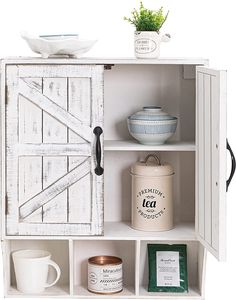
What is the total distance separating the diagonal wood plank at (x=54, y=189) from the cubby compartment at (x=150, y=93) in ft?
1.30

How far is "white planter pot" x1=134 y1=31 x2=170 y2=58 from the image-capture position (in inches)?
211

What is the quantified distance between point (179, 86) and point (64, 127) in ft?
2.27

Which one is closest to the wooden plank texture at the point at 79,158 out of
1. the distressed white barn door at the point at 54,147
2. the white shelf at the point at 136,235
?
the distressed white barn door at the point at 54,147

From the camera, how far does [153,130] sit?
542 centimetres

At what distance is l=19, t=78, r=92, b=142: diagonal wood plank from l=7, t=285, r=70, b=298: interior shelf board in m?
0.80

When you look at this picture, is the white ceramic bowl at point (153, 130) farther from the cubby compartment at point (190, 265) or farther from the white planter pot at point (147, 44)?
the cubby compartment at point (190, 265)

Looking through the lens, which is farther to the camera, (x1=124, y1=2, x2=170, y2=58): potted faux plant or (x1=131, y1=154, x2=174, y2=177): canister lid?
(x1=131, y1=154, x2=174, y2=177): canister lid

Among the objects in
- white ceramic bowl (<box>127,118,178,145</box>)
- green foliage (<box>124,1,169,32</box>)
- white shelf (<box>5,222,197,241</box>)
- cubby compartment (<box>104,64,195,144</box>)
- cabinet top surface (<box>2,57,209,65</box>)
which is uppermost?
green foliage (<box>124,1,169,32</box>)

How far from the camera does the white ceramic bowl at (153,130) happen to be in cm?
542

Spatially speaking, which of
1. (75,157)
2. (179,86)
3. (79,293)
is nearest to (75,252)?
(79,293)

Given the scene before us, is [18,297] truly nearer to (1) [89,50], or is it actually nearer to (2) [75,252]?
(2) [75,252]

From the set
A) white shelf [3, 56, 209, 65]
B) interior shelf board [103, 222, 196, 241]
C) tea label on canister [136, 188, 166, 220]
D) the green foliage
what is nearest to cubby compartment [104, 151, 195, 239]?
interior shelf board [103, 222, 196, 241]

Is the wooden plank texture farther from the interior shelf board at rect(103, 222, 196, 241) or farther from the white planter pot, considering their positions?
the white planter pot

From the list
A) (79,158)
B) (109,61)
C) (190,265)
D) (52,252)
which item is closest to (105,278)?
(52,252)
